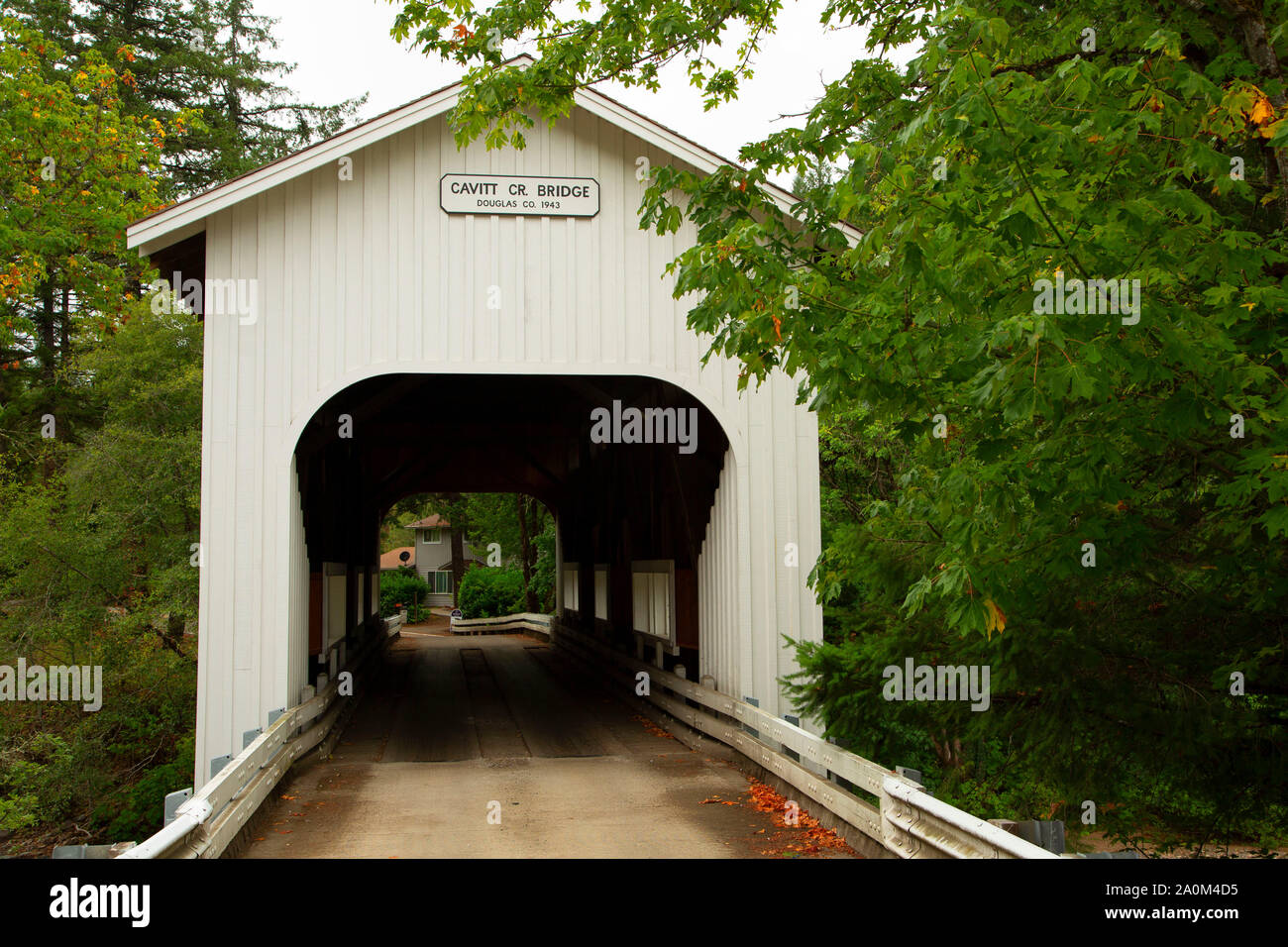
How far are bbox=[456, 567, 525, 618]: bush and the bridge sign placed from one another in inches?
1236

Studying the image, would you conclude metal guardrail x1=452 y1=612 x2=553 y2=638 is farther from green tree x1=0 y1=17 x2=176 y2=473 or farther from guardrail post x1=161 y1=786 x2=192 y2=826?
guardrail post x1=161 y1=786 x2=192 y2=826

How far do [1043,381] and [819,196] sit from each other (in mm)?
2683

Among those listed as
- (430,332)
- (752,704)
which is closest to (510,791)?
(752,704)

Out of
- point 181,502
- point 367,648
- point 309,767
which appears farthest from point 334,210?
point 367,648

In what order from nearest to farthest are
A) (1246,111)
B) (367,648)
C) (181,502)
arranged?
1. (1246,111)
2. (181,502)
3. (367,648)

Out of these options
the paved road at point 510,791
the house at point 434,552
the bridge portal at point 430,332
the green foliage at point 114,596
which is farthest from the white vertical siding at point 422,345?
the house at point 434,552

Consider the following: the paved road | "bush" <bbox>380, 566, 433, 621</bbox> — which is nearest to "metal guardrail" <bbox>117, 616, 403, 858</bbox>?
the paved road

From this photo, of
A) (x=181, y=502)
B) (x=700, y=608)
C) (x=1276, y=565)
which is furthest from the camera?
(x=181, y=502)

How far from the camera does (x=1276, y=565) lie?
5.84 meters

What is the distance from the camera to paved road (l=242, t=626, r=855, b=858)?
6809 millimetres

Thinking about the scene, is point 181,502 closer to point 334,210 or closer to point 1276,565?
point 334,210

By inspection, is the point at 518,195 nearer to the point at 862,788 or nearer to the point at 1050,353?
the point at 862,788

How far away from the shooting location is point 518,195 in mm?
10180

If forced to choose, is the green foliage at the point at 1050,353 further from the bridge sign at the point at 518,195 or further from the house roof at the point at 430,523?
the house roof at the point at 430,523
